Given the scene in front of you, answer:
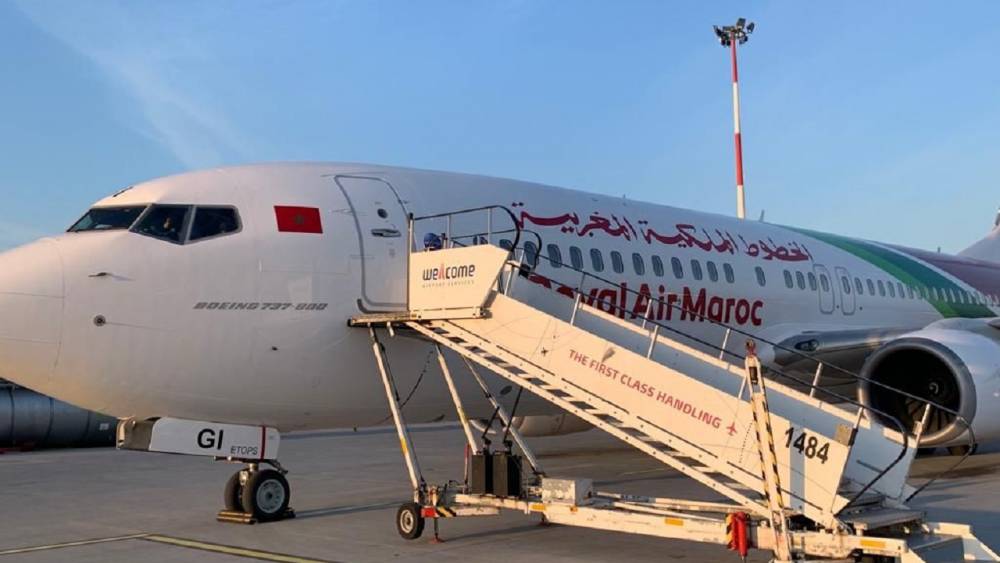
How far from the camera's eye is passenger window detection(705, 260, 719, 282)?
13914 mm

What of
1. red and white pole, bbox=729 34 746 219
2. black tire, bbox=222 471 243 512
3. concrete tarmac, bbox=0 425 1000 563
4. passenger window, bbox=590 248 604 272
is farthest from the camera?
red and white pole, bbox=729 34 746 219

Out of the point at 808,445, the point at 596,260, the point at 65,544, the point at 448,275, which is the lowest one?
the point at 65,544

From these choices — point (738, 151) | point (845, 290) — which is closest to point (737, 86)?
point (738, 151)

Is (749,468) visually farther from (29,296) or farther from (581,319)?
(29,296)

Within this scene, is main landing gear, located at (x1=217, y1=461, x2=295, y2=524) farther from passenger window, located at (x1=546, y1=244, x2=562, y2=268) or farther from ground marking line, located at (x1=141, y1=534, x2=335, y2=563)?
passenger window, located at (x1=546, y1=244, x2=562, y2=268)

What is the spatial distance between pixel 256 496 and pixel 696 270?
6727 millimetres

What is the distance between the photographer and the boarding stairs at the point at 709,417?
6.98m

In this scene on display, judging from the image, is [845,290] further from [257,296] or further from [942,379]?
[257,296]

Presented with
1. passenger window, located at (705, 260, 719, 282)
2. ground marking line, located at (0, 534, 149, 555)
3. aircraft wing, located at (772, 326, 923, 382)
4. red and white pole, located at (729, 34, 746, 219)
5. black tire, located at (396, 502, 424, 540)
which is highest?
red and white pole, located at (729, 34, 746, 219)

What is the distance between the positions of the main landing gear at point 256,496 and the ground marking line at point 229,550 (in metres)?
0.80

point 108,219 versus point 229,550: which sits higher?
point 108,219

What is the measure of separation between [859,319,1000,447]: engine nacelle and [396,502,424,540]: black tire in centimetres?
532

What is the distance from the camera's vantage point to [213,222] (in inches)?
373

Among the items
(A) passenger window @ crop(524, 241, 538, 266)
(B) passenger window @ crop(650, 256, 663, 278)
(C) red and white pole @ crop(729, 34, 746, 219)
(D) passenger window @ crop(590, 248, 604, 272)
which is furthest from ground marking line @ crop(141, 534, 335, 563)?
(C) red and white pole @ crop(729, 34, 746, 219)
